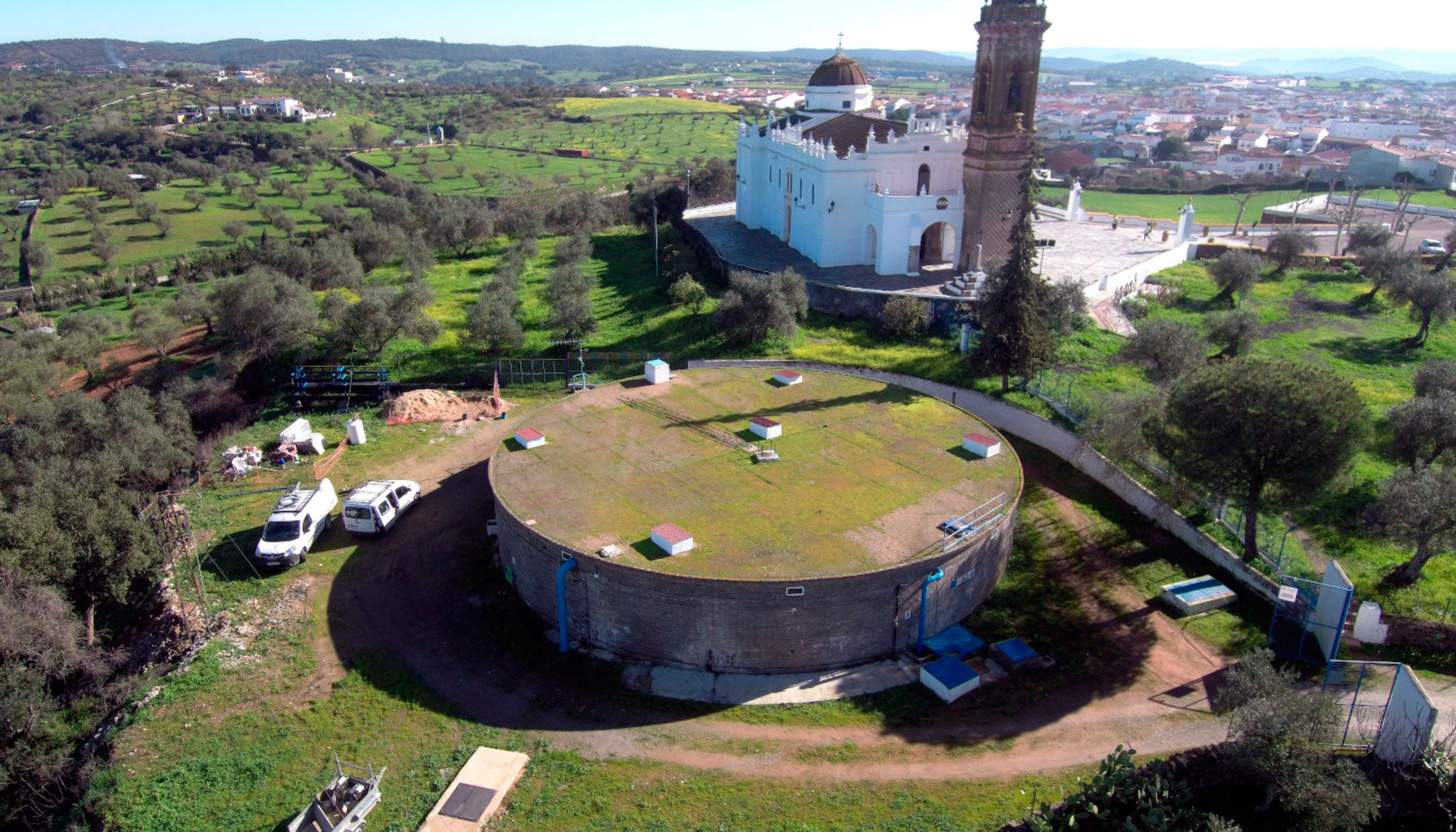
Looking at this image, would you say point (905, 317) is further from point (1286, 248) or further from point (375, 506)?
point (1286, 248)

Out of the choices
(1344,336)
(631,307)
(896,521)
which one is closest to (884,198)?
(631,307)

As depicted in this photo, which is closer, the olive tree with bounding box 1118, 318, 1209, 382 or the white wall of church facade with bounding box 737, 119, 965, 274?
the olive tree with bounding box 1118, 318, 1209, 382

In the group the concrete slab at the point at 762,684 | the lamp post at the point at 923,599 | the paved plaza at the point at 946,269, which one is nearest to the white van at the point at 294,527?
the concrete slab at the point at 762,684

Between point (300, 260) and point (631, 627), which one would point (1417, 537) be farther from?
point (300, 260)

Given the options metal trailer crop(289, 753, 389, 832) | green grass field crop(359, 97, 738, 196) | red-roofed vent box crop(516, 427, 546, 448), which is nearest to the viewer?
metal trailer crop(289, 753, 389, 832)

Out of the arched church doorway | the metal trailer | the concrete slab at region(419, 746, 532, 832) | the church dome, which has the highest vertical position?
the church dome

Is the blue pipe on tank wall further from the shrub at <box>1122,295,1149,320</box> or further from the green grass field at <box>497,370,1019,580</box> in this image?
the shrub at <box>1122,295,1149,320</box>

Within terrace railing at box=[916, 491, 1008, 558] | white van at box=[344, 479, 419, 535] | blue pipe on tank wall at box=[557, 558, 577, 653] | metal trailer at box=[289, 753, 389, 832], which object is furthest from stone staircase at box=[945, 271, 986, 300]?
metal trailer at box=[289, 753, 389, 832]

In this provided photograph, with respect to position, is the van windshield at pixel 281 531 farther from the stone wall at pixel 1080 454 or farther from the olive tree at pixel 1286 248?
the olive tree at pixel 1286 248
